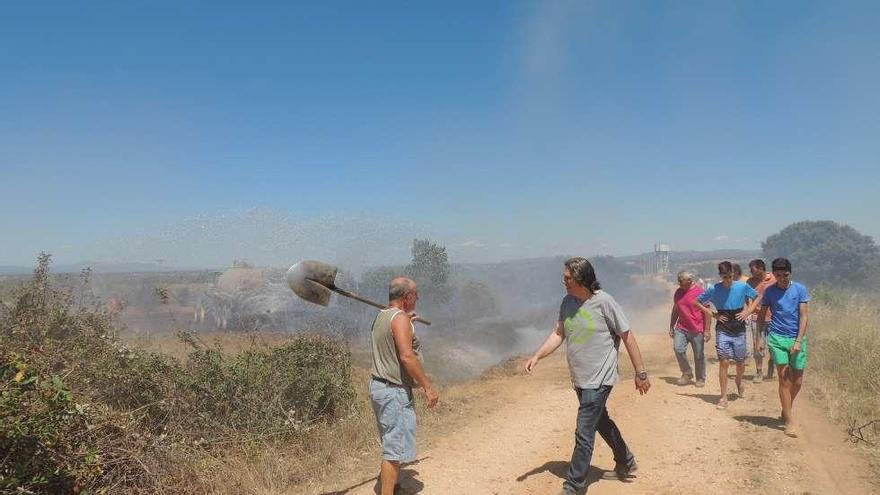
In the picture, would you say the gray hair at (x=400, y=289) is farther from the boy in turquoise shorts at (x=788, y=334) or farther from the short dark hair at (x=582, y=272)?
the boy in turquoise shorts at (x=788, y=334)

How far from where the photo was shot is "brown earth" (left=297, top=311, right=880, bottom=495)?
15.1 ft

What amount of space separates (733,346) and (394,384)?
16.9 ft

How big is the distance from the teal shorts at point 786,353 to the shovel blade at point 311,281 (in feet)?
15.8

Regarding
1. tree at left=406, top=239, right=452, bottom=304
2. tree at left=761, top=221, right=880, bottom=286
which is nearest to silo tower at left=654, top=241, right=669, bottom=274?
tree at left=761, top=221, right=880, bottom=286

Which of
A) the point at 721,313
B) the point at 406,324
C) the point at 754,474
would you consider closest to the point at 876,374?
the point at 721,313

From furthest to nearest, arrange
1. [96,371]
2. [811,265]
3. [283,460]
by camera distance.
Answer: [811,265]
[96,371]
[283,460]

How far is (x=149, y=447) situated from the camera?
459 centimetres

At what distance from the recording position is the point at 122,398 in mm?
5703

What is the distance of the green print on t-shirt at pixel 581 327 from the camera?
13.9 feet

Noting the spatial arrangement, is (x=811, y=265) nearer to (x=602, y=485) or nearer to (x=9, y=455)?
(x=602, y=485)

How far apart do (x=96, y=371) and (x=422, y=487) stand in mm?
3788

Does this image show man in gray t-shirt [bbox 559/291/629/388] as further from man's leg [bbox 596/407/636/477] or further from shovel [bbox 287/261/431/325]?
shovel [bbox 287/261/431/325]

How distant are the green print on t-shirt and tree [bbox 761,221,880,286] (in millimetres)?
42984

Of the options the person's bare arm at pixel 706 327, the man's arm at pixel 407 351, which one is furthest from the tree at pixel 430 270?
the man's arm at pixel 407 351
